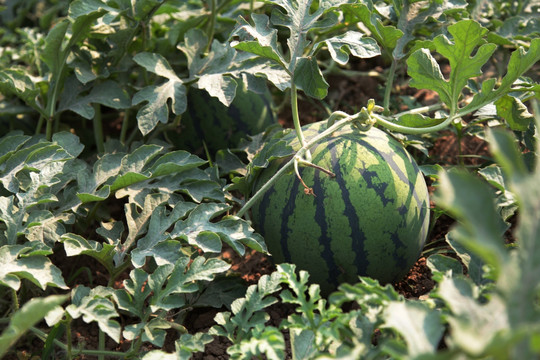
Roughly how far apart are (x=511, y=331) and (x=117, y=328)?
43.9 inches

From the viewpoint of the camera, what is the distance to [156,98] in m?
2.53

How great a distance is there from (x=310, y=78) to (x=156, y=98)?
0.65 m

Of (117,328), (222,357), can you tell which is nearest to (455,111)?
(222,357)

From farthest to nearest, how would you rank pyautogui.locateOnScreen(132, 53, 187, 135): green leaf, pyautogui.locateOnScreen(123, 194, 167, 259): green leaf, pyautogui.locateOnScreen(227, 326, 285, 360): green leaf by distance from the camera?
pyautogui.locateOnScreen(132, 53, 187, 135): green leaf < pyautogui.locateOnScreen(123, 194, 167, 259): green leaf < pyautogui.locateOnScreen(227, 326, 285, 360): green leaf

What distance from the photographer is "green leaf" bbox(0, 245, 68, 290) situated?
1877 millimetres

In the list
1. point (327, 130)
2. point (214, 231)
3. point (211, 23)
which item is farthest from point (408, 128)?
point (211, 23)

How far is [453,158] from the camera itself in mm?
3088

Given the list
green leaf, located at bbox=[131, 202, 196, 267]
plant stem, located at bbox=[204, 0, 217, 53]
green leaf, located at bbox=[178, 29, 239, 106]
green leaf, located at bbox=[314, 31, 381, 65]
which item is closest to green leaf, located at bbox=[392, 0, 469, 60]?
green leaf, located at bbox=[314, 31, 381, 65]

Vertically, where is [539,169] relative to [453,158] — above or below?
above

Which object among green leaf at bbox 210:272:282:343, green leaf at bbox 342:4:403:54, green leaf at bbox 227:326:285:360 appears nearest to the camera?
green leaf at bbox 227:326:285:360

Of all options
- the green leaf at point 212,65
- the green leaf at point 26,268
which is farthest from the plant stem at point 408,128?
the green leaf at point 26,268

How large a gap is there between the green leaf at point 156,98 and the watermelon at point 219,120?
33 cm

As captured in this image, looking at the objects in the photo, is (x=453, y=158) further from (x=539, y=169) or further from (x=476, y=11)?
(x=539, y=169)

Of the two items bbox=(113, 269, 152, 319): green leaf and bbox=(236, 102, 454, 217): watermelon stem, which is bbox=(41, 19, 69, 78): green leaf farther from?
bbox=(113, 269, 152, 319): green leaf
